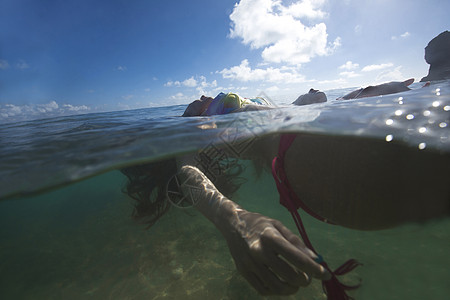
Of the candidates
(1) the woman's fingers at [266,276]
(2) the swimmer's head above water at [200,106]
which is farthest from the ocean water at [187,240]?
(2) the swimmer's head above water at [200,106]

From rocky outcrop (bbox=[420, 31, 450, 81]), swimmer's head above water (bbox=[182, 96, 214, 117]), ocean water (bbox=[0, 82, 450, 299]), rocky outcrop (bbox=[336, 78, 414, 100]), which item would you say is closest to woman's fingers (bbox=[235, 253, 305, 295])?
ocean water (bbox=[0, 82, 450, 299])

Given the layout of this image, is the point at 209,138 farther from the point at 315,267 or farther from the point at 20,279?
the point at 20,279

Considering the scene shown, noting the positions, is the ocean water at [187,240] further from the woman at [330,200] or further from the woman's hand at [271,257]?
the woman's hand at [271,257]

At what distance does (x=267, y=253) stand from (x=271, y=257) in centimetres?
4

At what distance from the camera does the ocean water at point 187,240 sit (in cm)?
282

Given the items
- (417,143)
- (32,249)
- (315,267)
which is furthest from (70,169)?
(32,249)

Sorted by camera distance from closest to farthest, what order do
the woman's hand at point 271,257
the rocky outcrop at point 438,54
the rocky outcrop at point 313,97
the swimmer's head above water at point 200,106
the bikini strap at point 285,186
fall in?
the woman's hand at point 271,257
the bikini strap at point 285,186
the swimmer's head above water at point 200,106
the rocky outcrop at point 313,97
the rocky outcrop at point 438,54

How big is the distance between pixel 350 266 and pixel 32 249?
32.9ft

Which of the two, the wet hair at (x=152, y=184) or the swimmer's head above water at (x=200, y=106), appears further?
the swimmer's head above water at (x=200, y=106)

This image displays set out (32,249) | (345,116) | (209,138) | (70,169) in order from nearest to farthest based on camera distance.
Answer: (70,169) < (345,116) < (209,138) < (32,249)

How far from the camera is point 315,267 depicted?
1.08m

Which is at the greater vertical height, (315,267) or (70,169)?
(70,169)

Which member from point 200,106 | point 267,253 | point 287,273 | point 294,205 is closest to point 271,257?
point 267,253

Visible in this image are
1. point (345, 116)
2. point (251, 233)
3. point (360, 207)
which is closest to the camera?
point (251, 233)
